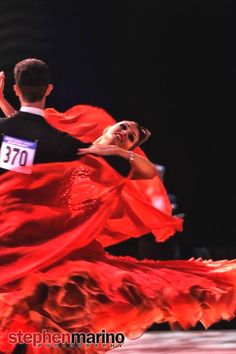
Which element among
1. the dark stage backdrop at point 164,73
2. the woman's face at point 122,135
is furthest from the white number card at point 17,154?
the dark stage backdrop at point 164,73

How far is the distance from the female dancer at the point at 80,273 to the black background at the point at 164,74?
117 centimetres

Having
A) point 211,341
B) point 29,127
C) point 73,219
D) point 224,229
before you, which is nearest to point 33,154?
point 29,127

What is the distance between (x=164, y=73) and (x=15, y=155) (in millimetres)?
1838

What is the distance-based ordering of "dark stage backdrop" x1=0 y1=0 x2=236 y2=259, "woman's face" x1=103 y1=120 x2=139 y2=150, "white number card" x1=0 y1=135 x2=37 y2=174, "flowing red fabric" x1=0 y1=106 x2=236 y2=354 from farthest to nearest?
"dark stage backdrop" x1=0 y1=0 x2=236 y2=259 → "woman's face" x1=103 y1=120 x2=139 y2=150 → "white number card" x1=0 y1=135 x2=37 y2=174 → "flowing red fabric" x1=0 y1=106 x2=236 y2=354

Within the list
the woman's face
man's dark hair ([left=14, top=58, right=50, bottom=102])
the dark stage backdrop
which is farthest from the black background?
man's dark hair ([left=14, top=58, right=50, bottom=102])

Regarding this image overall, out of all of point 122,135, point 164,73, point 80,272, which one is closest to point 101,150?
point 122,135

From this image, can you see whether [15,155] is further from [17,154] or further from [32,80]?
[32,80]

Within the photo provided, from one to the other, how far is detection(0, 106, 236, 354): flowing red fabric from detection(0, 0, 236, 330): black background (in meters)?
1.17

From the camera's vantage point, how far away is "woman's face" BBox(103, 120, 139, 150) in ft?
8.32

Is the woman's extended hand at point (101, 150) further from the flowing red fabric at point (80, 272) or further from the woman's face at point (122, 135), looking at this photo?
the woman's face at point (122, 135)

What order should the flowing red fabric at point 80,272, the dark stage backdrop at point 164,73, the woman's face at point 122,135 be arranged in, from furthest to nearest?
the dark stage backdrop at point 164,73, the woman's face at point 122,135, the flowing red fabric at point 80,272

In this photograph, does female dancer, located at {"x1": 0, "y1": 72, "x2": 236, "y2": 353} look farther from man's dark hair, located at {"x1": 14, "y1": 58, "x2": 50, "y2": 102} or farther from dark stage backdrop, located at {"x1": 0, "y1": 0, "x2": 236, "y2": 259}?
dark stage backdrop, located at {"x1": 0, "y1": 0, "x2": 236, "y2": 259}

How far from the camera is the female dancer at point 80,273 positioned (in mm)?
2121

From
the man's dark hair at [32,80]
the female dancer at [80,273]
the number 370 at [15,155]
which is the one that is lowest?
the female dancer at [80,273]
